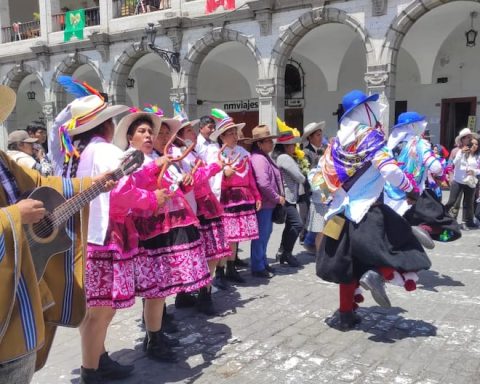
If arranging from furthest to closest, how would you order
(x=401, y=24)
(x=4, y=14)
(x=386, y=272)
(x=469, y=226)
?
(x=4, y=14) < (x=401, y=24) < (x=469, y=226) < (x=386, y=272)

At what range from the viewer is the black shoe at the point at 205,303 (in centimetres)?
424

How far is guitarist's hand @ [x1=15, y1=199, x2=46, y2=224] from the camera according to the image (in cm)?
165

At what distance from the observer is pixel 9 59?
19156 mm

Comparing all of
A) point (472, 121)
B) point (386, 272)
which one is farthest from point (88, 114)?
point (472, 121)

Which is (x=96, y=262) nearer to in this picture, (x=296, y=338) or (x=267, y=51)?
(x=296, y=338)

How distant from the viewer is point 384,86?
11.6 metres

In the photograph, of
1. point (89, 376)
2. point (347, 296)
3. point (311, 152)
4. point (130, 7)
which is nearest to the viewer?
point (89, 376)

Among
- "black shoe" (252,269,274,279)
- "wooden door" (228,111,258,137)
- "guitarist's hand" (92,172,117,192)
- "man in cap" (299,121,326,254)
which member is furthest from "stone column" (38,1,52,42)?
"guitarist's hand" (92,172,117,192)

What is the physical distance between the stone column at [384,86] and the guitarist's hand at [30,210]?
10.8 meters

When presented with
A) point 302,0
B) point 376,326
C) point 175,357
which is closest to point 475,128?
point 302,0

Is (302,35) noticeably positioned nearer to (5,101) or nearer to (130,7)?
(130,7)

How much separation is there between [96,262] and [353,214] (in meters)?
1.93

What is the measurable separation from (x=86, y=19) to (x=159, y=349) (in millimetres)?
16462

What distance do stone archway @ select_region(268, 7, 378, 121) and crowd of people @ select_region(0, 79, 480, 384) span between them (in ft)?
23.3
